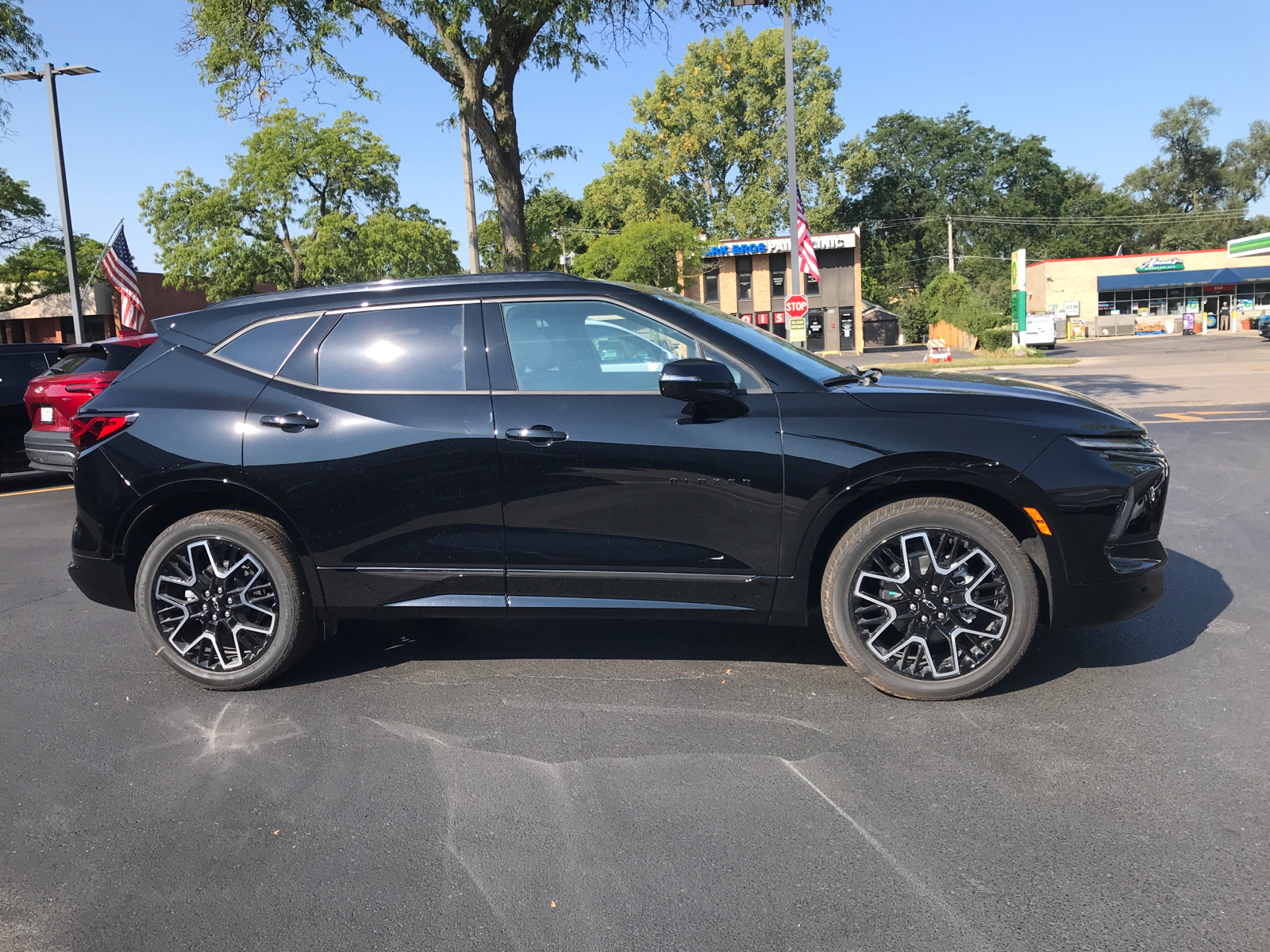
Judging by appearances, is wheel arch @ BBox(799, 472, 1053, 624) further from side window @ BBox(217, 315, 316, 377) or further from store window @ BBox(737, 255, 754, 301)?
store window @ BBox(737, 255, 754, 301)

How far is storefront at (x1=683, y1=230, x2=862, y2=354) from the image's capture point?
59.7m

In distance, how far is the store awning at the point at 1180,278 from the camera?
63438 millimetres

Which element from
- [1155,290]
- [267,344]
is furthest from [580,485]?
[1155,290]

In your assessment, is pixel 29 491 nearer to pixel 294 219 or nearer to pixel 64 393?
pixel 64 393

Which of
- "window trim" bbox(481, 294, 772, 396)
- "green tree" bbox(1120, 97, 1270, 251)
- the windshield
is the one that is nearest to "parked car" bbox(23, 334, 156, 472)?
"window trim" bbox(481, 294, 772, 396)

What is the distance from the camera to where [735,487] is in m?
3.89

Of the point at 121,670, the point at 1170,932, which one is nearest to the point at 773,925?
the point at 1170,932

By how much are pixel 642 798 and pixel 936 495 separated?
172 cm

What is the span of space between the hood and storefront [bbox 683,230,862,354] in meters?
56.0

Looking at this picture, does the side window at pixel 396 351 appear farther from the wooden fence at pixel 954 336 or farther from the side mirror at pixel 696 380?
the wooden fence at pixel 954 336

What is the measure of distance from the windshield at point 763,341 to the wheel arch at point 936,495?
0.54m

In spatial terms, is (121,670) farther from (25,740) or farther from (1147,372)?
(1147,372)

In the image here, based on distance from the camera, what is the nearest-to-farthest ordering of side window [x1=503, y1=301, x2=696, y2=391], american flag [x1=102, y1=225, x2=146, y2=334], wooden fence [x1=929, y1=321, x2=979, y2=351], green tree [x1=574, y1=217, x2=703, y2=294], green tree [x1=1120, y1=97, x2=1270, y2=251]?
side window [x1=503, y1=301, x2=696, y2=391] → american flag [x1=102, y1=225, x2=146, y2=334] → green tree [x1=574, y1=217, x2=703, y2=294] → wooden fence [x1=929, y1=321, x2=979, y2=351] → green tree [x1=1120, y1=97, x2=1270, y2=251]

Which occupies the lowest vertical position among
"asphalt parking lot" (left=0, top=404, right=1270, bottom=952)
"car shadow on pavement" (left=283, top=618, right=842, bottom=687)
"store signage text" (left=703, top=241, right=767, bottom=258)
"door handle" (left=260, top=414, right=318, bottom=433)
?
"asphalt parking lot" (left=0, top=404, right=1270, bottom=952)
